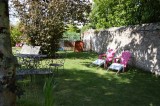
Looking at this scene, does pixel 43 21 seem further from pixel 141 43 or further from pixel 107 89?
pixel 107 89

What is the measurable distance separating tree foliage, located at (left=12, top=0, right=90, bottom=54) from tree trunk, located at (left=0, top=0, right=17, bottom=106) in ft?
54.1

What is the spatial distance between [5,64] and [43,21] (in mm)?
16851

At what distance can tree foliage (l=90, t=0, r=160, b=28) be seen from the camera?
15583 mm

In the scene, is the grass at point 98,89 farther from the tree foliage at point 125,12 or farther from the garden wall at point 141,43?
the tree foliage at point 125,12

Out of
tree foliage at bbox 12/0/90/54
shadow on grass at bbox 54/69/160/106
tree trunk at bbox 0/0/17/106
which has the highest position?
tree foliage at bbox 12/0/90/54

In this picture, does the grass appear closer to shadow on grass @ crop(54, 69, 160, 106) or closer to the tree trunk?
shadow on grass @ crop(54, 69, 160, 106)

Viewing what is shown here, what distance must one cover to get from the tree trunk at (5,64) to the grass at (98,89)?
3379 mm

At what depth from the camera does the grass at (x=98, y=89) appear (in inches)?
303

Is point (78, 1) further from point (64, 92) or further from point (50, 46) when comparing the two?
point (64, 92)

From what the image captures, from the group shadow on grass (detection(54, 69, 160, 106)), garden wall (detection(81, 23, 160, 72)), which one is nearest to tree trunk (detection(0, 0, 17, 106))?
shadow on grass (detection(54, 69, 160, 106))

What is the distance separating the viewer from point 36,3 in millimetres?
20312

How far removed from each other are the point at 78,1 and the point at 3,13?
21.7 m

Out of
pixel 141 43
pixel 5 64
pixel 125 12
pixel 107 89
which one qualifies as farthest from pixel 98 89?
pixel 125 12

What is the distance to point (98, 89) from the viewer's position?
9.42m
